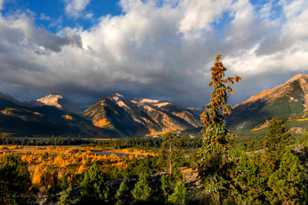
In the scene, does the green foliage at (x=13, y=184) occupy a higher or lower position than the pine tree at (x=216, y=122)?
lower

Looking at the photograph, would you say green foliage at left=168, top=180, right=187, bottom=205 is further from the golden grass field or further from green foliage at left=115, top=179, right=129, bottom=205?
the golden grass field

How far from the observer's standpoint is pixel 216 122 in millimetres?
18953

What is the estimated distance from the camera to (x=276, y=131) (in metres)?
57.4

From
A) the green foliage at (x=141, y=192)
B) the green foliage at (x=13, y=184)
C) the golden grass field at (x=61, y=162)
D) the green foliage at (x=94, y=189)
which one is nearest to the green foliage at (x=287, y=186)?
the green foliage at (x=141, y=192)

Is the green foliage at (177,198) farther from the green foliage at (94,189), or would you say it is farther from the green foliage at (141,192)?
the green foliage at (94,189)

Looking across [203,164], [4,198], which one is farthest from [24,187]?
[203,164]

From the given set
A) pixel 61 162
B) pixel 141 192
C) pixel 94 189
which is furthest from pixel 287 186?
pixel 61 162

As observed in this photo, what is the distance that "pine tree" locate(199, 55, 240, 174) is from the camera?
18484mm

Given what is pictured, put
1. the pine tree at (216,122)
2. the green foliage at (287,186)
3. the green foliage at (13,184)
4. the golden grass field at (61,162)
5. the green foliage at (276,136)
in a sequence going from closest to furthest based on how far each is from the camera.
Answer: the green foliage at (13,184) < the pine tree at (216,122) < the green foliage at (287,186) < the golden grass field at (61,162) < the green foliage at (276,136)

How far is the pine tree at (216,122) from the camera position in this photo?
18484mm

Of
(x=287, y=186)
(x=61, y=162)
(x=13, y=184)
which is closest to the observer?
(x=13, y=184)

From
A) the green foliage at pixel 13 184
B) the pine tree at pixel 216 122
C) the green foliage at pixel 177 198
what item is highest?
the pine tree at pixel 216 122

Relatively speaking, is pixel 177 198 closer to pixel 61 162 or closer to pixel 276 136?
pixel 61 162

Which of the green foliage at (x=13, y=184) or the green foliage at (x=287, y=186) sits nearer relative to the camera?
the green foliage at (x=13, y=184)
